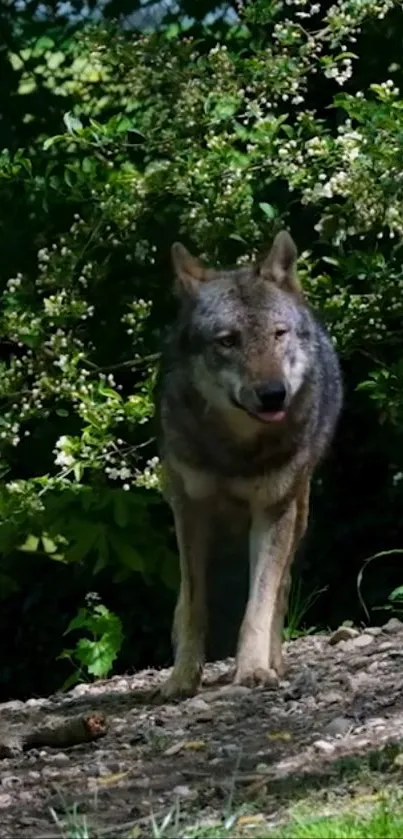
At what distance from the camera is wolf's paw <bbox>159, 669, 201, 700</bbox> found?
6.21 m

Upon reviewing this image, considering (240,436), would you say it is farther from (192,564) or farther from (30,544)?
(30,544)

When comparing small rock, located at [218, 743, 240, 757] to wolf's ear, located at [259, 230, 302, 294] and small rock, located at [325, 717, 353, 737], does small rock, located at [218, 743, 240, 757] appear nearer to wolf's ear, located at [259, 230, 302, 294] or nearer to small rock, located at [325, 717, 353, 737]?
small rock, located at [325, 717, 353, 737]

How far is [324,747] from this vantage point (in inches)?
189

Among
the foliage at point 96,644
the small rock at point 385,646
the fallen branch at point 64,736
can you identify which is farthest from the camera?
the foliage at point 96,644

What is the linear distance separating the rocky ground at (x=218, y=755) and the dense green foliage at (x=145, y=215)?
1.39 metres

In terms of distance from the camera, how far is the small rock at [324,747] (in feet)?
15.6

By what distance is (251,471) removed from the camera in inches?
251

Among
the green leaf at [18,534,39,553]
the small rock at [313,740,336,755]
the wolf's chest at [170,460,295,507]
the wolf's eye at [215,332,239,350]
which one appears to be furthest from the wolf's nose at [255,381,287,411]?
the green leaf at [18,534,39,553]

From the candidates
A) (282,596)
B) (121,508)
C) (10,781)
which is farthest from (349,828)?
(121,508)

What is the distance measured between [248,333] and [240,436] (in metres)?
0.41

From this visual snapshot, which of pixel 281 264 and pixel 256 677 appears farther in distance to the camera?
pixel 281 264

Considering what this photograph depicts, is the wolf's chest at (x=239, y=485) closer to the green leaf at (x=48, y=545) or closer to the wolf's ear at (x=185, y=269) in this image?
the wolf's ear at (x=185, y=269)

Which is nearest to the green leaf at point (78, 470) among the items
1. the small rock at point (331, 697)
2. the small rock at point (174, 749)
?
the small rock at point (331, 697)

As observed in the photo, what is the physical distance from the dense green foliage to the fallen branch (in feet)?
6.79
